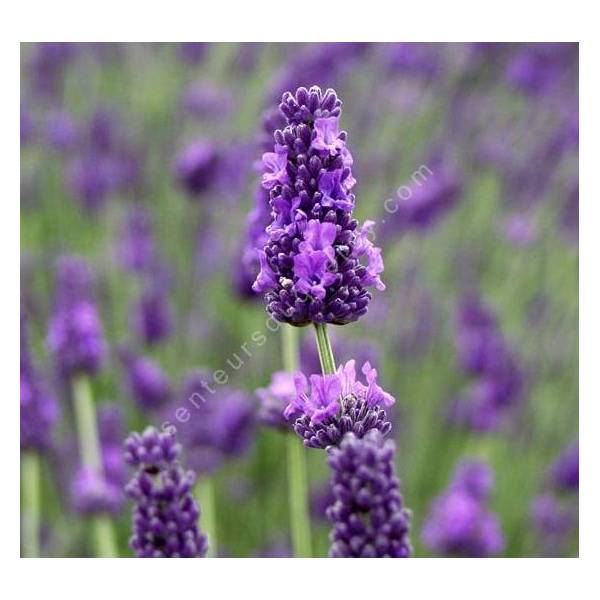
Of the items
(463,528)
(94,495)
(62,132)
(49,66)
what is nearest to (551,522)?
(463,528)

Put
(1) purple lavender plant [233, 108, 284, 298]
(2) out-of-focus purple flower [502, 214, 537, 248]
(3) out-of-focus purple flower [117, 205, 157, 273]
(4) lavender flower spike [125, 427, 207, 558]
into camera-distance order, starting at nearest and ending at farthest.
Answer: (4) lavender flower spike [125, 427, 207, 558]
(1) purple lavender plant [233, 108, 284, 298]
(3) out-of-focus purple flower [117, 205, 157, 273]
(2) out-of-focus purple flower [502, 214, 537, 248]

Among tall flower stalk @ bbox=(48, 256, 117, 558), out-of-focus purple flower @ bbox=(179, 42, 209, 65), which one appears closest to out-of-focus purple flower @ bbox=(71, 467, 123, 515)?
tall flower stalk @ bbox=(48, 256, 117, 558)

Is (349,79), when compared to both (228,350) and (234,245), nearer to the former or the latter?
(234,245)

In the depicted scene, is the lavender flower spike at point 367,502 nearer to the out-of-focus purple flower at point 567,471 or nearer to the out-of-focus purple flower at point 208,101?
the out-of-focus purple flower at point 567,471

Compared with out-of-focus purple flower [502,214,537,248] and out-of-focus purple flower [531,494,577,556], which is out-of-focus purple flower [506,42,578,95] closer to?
out-of-focus purple flower [502,214,537,248]

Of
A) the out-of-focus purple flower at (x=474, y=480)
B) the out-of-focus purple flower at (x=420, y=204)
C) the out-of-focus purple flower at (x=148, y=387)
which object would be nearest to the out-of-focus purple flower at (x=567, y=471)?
the out-of-focus purple flower at (x=474, y=480)

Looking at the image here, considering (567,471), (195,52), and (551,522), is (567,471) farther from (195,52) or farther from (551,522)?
(195,52)
